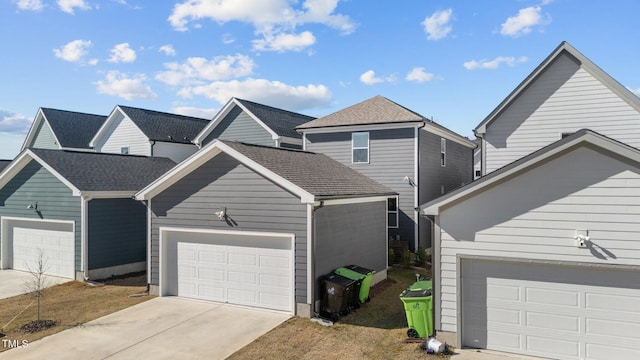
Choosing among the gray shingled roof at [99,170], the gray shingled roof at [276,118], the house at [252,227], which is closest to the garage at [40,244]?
the gray shingled roof at [99,170]

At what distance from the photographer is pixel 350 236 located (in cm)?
1312

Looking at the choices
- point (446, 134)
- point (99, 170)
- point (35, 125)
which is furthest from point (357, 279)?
point (35, 125)

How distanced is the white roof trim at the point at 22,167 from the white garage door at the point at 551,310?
13864 millimetres

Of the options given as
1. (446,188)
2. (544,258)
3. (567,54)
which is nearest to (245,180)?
(544,258)

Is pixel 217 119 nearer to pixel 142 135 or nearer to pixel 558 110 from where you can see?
pixel 142 135

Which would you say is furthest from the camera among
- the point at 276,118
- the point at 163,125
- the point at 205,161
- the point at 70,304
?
the point at 163,125

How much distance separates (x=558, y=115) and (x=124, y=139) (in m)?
24.3

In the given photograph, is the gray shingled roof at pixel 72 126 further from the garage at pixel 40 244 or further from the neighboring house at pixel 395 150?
the neighboring house at pixel 395 150

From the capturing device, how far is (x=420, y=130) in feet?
61.0

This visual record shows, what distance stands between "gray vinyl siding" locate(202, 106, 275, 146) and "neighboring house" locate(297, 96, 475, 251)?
3.87 m

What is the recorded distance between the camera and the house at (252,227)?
11094mm

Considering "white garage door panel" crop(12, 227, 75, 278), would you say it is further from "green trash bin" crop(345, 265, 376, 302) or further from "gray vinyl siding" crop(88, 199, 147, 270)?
"green trash bin" crop(345, 265, 376, 302)

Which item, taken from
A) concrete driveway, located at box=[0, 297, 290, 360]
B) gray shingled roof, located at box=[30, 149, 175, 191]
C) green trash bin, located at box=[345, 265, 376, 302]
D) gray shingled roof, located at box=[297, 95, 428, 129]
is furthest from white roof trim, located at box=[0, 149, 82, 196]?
gray shingled roof, located at box=[297, 95, 428, 129]

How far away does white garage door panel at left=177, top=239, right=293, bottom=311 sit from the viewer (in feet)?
37.8
